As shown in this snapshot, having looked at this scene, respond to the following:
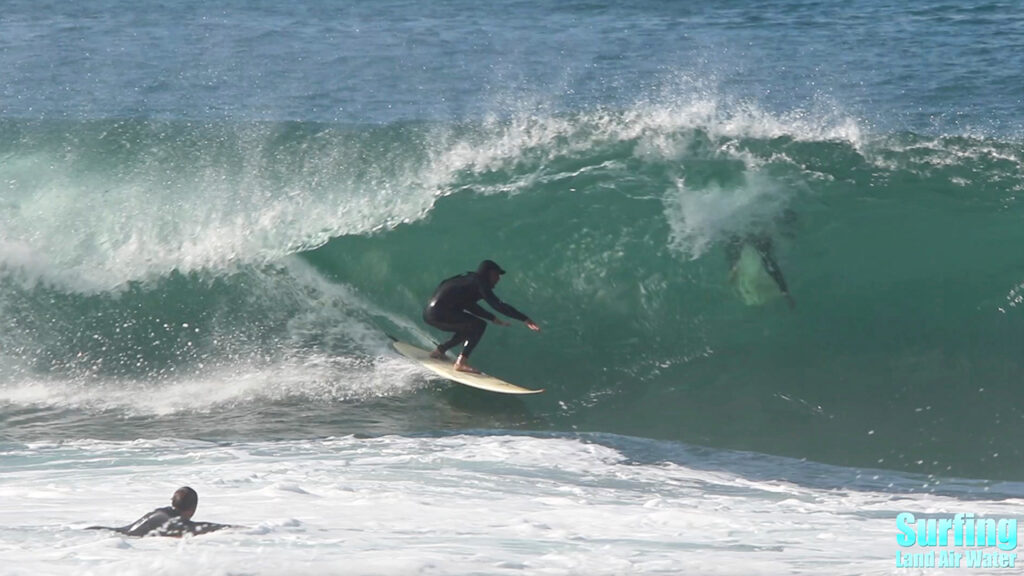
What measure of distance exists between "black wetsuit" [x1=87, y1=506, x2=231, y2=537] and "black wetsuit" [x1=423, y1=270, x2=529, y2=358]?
4172 millimetres

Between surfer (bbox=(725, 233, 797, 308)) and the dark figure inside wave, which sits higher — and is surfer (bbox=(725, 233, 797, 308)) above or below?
below

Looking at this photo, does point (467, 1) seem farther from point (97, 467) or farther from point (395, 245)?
point (97, 467)

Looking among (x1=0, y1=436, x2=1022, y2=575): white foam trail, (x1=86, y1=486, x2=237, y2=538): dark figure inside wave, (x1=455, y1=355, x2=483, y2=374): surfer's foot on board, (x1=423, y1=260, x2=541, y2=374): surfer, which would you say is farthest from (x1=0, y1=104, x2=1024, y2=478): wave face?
(x1=86, y1=486, x2=237, y2=538): dark figure inside wave

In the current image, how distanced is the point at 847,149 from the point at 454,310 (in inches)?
237

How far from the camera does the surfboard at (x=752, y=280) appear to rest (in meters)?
12.2

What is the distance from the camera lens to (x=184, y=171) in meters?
14.8

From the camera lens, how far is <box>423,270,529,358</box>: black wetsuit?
35.6 feet

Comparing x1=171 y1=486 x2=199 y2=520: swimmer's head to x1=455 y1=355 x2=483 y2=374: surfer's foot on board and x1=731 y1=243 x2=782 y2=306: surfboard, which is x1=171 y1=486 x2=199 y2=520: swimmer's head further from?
x1=731 y1=243 x2=782 y2=306: surfboard

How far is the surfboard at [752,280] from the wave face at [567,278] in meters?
0.14

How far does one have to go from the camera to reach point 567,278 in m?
12.6

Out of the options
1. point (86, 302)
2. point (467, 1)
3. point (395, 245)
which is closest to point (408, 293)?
point (395, 245)

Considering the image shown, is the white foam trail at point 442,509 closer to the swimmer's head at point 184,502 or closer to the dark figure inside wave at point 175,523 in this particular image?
the dark figure inside wave at point 175,523

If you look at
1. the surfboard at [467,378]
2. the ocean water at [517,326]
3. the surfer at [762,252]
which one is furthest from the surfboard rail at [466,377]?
the surfer at [762,252]

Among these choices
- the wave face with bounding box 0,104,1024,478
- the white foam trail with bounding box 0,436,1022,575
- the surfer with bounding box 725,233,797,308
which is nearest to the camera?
the white foam trail with bounding box 0,436,1022,575
